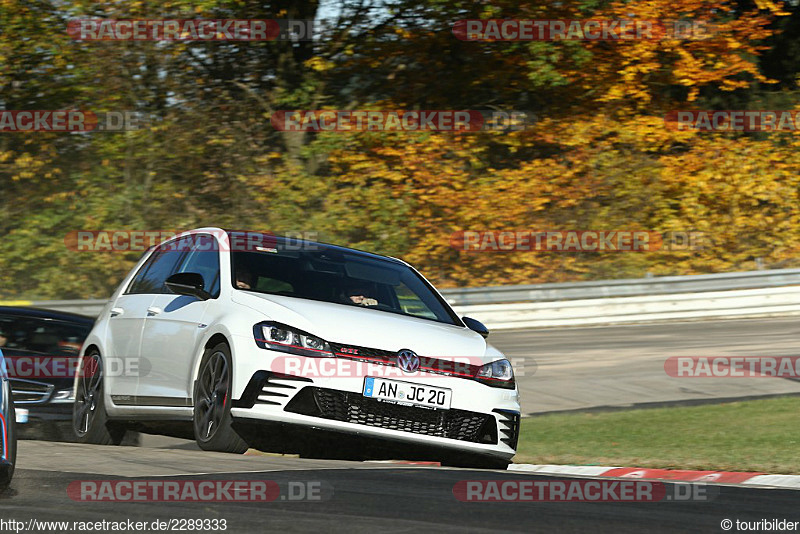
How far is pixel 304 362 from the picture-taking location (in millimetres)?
7527

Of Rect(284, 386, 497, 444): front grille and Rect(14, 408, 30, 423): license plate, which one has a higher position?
Rect(284, 386, 497, 444): front grille

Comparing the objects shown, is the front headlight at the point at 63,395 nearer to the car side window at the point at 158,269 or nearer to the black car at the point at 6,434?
the car side window at the point at 158,269

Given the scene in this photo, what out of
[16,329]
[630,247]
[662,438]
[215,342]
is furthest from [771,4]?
[215,342]

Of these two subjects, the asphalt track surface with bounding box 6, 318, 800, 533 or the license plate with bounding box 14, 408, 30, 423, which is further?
the license plate with bounding box 14, 408, 30, 423

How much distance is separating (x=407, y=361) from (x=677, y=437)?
4.19 meters

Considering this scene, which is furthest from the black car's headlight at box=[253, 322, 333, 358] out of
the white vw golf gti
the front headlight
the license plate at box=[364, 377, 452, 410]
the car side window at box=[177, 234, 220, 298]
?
the front headlight

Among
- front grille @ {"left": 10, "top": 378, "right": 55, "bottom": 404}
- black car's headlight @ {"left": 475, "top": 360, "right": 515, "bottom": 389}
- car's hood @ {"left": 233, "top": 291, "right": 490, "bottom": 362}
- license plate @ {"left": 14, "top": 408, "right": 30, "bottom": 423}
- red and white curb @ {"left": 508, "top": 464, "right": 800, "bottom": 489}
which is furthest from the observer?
front grille @ {"left": 10, "top": 378, "right": 55, "bottom": 404}

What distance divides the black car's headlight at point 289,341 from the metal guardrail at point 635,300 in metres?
11.8

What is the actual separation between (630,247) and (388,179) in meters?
5.11

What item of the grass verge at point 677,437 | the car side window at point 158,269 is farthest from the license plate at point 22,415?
the grass verge at point 677,437

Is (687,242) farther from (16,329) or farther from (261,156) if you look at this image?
(16,329)

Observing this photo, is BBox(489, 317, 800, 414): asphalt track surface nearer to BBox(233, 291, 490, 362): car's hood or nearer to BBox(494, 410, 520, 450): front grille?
BBox(494, 410, 520, 450): front grille

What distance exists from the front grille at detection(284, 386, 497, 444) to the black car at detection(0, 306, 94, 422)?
4084 millimetres

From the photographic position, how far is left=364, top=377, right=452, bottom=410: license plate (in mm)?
7547
